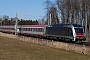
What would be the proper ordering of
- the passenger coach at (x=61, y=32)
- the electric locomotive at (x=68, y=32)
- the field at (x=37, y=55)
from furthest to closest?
1. the passenger coach at (x=61, y=32)
2. the electric locomotive at (x=68, y=32)
3. the field at (x=37, y=55)

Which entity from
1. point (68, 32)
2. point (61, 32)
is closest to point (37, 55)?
point (68, 32)

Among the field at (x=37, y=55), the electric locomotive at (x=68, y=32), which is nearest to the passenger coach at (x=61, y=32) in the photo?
the electric locomotive at (x=68, y=32)

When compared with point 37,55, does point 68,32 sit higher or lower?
higher

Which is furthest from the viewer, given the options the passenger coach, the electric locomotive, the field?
the passenger coach

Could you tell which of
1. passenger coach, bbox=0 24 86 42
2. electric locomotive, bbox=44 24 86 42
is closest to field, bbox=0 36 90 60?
electric locomotive, bbox=44 24 86 42

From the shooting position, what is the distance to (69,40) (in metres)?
42.5

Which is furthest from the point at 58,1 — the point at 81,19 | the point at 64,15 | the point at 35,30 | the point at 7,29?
the point at 35,30

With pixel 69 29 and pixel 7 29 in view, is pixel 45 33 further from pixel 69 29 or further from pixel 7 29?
pixel 7 29

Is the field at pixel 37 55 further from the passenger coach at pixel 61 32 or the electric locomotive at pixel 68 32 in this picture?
the passenger coach at pixel 61 32

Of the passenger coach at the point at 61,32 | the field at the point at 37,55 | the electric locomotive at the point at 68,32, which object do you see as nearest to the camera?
the field at the point at 37,55

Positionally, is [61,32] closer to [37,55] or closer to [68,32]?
[68,32]

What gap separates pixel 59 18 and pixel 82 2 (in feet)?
53.5

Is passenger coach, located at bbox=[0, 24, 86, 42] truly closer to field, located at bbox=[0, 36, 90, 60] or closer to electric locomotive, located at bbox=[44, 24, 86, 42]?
electric locomotive, located at bbox=[44, 24, 86, 42]

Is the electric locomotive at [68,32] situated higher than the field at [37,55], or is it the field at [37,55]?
the electric locomotive at [68,32]
